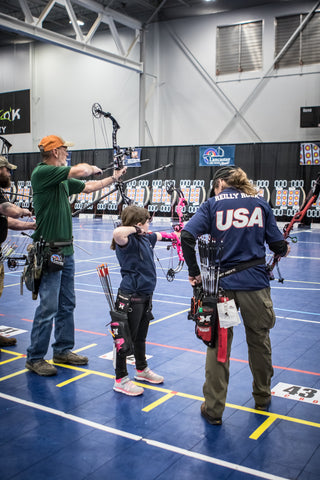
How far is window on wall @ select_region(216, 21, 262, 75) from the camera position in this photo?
20.7m

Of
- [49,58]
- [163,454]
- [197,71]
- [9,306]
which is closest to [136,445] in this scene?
[163,454]

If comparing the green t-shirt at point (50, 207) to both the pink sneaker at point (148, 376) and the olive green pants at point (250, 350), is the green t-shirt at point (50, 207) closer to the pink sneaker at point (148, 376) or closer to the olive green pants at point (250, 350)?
the pink sneaker at point (148, 376)

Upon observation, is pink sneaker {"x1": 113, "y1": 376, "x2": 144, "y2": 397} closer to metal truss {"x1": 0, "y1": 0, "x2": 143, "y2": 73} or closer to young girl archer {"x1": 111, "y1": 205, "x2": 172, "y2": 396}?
young girl archer {"x1": 111, "y1": 205, "x2": 172, "y2": 396}

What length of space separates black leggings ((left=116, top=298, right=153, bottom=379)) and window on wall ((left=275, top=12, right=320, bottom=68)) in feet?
59.8

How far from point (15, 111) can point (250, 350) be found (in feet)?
82.2

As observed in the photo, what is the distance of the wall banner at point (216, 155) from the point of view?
20828 mm

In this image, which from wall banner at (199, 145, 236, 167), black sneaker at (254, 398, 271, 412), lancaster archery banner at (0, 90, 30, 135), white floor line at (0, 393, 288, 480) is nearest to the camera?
white floor line at (0, 393, 288, 480)

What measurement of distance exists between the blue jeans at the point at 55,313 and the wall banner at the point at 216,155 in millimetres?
16837

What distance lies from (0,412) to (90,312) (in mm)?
2915

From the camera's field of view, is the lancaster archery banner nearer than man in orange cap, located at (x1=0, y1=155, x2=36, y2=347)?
No

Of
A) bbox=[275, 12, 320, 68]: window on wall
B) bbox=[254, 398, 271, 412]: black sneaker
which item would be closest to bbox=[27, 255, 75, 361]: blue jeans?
bbox=[254, 398, 271, 412]: black sneaker

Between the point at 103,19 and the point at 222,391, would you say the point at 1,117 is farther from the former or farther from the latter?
the point at 222,391

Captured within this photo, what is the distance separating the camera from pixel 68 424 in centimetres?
333

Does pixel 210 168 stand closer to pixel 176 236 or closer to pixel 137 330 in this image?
pixel 176 236
